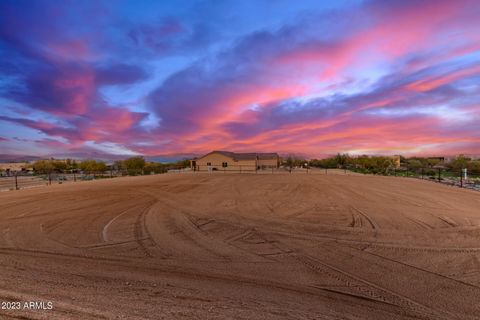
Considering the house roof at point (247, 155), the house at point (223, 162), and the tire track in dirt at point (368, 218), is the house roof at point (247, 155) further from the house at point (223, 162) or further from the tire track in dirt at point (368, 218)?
the tire track in dirt at point (368, 218)

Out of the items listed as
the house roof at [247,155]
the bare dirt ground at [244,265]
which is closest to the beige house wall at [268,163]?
the house roof at [247,155]

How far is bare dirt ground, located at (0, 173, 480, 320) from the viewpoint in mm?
3660

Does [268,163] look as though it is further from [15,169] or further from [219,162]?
[15,169]

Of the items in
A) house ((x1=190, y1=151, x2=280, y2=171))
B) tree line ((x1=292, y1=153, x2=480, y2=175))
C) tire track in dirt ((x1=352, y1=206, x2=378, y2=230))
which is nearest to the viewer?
tire track in dirt ((x1=352, y1=206, x2=378, y2=230))

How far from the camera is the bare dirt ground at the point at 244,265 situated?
12.0 feet

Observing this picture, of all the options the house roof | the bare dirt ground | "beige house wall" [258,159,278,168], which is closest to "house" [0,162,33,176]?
the house roof

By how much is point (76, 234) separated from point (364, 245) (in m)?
8.15

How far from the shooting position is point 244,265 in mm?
5262

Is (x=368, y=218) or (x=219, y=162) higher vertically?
(x=219, y=162)

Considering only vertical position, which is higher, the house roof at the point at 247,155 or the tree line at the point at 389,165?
the house roof at the point at 247,155

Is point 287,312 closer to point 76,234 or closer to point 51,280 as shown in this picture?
point 51,280

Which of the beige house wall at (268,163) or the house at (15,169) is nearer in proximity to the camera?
the house at (15,169)

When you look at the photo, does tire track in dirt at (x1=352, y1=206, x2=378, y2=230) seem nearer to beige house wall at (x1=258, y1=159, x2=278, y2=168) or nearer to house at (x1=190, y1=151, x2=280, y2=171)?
house at (x1=190, y1=151, x2=280, y2=171)

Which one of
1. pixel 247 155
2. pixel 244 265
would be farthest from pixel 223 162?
pixel 244 265
